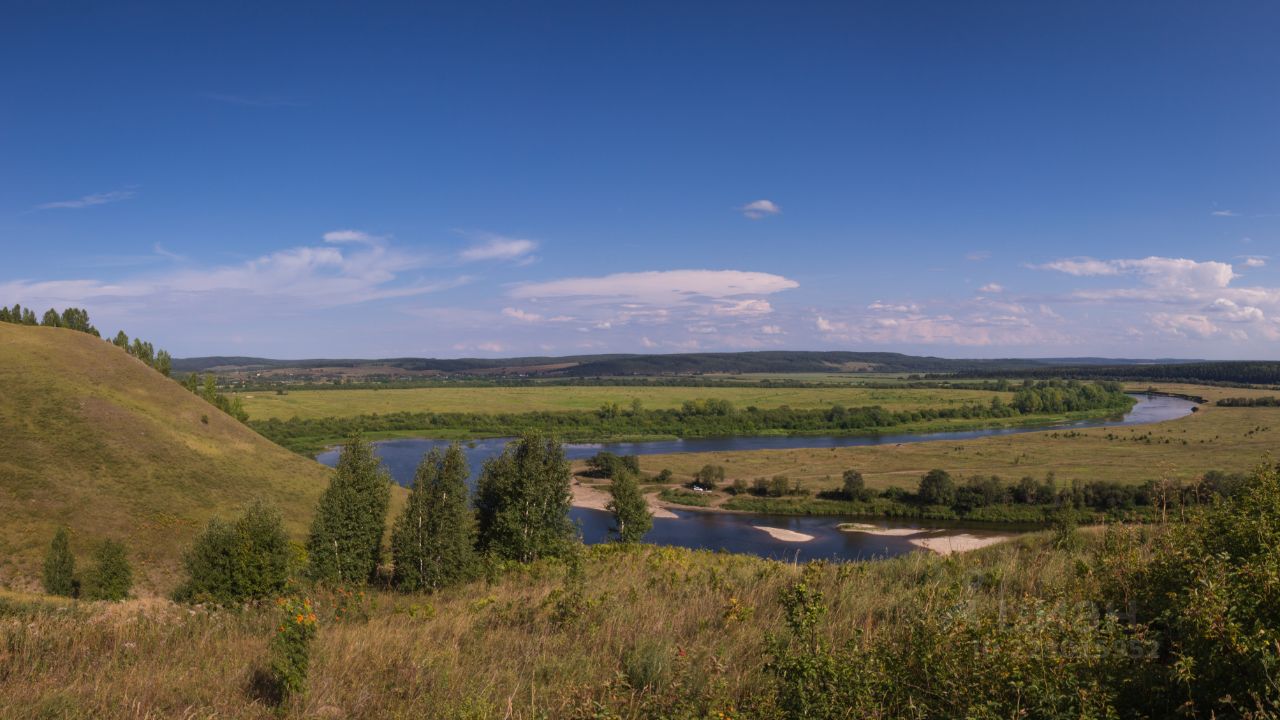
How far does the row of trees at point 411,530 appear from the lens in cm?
2167

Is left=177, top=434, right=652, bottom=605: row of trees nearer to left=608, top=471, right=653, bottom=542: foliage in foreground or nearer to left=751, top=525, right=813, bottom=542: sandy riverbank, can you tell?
left=608, top=471, right=653, bottom=542: foliage in foreground

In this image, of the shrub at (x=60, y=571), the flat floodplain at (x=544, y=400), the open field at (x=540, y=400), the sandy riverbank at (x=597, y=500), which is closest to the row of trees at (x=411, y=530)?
the shrub at (x=60, y=571)

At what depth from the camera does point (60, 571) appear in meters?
25.6

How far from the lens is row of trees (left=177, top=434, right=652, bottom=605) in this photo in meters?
21.7

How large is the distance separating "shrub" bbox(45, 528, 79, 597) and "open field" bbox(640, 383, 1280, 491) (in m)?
49.8

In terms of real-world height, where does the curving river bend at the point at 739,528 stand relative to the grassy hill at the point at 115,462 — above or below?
below

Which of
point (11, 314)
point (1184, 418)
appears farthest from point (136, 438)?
point (1184, 418)

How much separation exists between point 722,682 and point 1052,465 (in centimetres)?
7333

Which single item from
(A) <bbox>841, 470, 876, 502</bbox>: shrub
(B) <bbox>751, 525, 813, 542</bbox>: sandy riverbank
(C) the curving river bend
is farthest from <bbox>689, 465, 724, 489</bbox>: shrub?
(B) <bbox>751, 525, 813, 542</bbox>: sandy riverbank

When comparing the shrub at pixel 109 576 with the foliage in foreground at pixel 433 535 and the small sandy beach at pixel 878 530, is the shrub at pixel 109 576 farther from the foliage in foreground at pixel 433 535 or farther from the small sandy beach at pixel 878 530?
the small sandy beach at pixel 878 530

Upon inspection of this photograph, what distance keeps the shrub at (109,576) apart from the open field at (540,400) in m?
88.5

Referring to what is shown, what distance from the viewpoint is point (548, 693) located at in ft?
15.9

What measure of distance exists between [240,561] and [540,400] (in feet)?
416

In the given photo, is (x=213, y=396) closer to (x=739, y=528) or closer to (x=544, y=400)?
(x=739, y=528)
